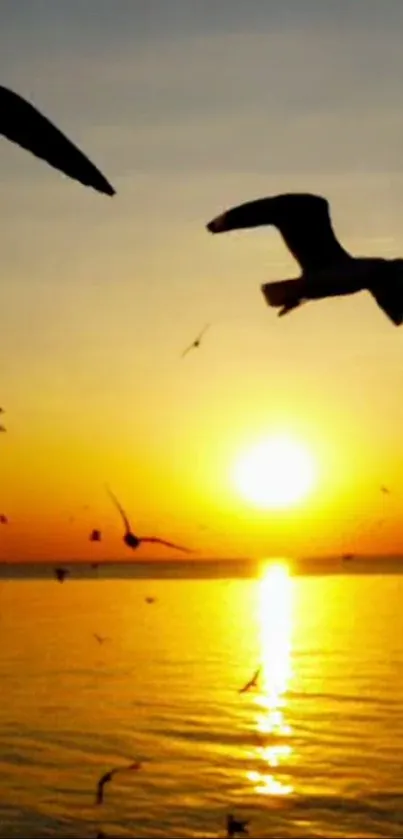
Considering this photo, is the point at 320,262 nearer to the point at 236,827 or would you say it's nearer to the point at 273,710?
the point at 236,827

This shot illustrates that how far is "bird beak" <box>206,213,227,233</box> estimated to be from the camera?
1252 centimetres

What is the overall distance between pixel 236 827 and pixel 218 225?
437 inches

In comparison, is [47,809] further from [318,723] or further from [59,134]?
[59,134]

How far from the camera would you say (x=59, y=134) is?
33.3ft

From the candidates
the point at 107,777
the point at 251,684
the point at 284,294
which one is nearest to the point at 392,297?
the point at 284,294

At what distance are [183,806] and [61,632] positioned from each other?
124ft

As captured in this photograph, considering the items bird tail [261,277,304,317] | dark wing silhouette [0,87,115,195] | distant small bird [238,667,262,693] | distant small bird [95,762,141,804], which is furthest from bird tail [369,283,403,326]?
distant small bird [238,667,262,693]

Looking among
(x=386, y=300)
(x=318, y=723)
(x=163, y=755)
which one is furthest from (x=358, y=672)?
(x=386, y=300)

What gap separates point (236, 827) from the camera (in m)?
20.5

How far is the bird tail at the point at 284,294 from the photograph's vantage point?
48.0 feet

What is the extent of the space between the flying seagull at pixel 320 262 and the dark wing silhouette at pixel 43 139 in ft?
16.0

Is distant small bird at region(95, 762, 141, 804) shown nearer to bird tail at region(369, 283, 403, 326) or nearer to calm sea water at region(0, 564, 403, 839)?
calm sea water at region(0, 564, 403, 839)

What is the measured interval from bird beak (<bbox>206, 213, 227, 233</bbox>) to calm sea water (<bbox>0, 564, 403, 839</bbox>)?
10.6m

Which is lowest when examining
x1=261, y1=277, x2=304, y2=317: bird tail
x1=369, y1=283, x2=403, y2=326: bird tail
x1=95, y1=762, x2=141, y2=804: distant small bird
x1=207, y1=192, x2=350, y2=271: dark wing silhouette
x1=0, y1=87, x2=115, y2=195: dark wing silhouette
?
x1=95, y1=762, x2=141, y2=804: distant small bird
